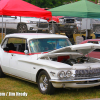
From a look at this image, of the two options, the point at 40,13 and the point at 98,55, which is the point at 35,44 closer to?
the point at 98,55

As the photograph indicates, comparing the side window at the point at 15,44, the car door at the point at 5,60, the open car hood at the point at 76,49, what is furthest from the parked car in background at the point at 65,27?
the open car hood at the point at 76,49

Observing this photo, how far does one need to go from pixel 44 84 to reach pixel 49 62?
581 mm

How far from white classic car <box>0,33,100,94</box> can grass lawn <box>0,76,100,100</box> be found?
0.23m

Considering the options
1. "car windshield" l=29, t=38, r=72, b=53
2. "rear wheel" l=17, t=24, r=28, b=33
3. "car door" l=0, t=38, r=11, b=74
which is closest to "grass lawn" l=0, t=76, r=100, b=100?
"car door" l=0, t=38, r=11, b=74

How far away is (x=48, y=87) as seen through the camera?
21.2 ft

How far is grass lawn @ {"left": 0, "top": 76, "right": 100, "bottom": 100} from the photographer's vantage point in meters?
6.41

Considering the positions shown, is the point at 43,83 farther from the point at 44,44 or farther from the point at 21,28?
the point at 21,28

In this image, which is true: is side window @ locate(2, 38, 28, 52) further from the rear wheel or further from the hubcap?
Answer: the rear wheel

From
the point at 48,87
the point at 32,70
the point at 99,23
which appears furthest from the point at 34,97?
the point at 99,23

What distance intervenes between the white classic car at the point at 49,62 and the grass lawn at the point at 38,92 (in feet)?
0.75

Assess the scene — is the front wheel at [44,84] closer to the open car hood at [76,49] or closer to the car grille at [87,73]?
the open car hood at [76,49]

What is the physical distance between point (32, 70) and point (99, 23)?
670 inches

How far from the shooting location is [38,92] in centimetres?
695

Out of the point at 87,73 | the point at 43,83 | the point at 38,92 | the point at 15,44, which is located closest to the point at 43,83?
the point at 43,83
